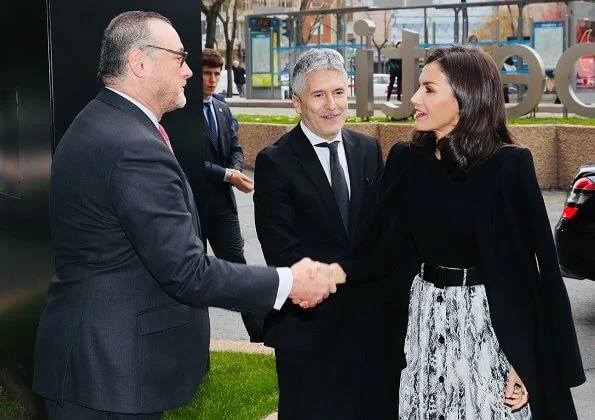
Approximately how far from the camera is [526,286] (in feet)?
12.3

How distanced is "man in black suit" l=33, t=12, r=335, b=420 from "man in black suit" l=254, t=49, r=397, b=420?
86 centimetres

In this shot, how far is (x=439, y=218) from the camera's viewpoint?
12.7ft

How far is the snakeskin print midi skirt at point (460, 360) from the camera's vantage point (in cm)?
379

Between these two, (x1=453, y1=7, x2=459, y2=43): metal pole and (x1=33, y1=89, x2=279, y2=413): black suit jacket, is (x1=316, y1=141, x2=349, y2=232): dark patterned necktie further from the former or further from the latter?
(x1=453, y1=7, x2=459, y2=43): metal pole

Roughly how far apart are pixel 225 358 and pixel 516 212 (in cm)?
343

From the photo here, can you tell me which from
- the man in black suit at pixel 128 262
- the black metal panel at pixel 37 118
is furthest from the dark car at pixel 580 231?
the man in black suit at pixel 128 262

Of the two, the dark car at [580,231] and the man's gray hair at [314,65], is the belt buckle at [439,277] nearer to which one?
the man's gray hair at [314,65]

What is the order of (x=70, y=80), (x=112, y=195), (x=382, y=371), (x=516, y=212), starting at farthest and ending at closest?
(x=70, y=80) → (x=382, y=371) → (x=516, y=212) → (x=112, y=195)

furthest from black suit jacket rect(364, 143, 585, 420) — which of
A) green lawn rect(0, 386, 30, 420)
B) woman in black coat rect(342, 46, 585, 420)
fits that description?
green lawn rect(0, 386, 30, 420)

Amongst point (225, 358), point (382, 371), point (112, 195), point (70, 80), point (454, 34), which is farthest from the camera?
point (454, 34)

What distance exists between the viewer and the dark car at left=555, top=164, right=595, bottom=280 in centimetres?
800

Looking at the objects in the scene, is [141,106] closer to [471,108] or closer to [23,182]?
→ [471,108]

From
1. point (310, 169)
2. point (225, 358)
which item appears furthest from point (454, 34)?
point (310, 169)

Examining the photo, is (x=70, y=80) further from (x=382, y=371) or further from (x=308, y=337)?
(x=382, y=371)
